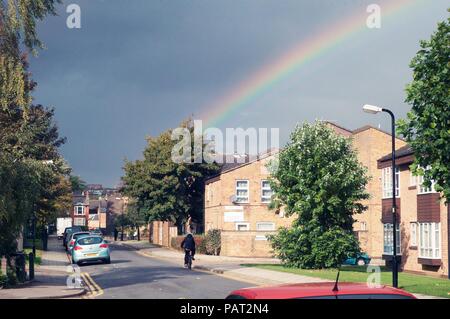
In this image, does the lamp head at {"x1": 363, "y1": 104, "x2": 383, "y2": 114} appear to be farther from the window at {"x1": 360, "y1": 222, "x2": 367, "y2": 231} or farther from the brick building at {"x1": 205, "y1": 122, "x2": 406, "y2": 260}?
the window at {"x1": 360, "y1": 222, "x2": 367, "y2": 231}

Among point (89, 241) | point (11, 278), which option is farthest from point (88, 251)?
point (11, 278)

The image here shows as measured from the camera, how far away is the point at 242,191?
2283 inches

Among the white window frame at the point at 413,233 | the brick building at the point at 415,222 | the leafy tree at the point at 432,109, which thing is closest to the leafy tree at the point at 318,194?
the brick building at the point at 415,222

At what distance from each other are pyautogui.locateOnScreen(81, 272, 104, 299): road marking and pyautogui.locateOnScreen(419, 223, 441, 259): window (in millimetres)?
18136

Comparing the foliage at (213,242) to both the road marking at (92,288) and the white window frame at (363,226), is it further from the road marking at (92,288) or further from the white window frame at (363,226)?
the road marking at (92,288)

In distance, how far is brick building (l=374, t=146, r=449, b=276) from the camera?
34656 millimetres

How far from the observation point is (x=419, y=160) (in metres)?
20.6

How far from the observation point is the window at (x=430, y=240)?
35094 mm

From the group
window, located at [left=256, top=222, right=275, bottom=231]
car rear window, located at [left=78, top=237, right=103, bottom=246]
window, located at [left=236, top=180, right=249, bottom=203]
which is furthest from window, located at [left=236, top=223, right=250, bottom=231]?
car rear window, located at [left=78, top=237, right=103, bottom=246]

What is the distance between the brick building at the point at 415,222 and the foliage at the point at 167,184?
959 inches

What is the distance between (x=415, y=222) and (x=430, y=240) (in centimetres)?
219

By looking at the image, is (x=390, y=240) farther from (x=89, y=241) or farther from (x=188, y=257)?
(x=89, y=241)
